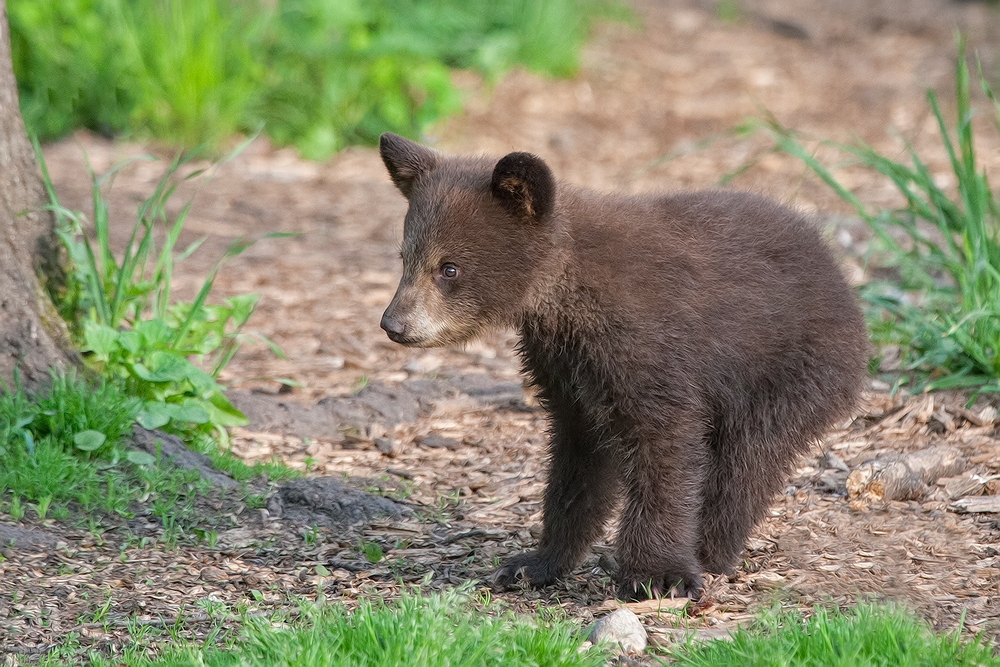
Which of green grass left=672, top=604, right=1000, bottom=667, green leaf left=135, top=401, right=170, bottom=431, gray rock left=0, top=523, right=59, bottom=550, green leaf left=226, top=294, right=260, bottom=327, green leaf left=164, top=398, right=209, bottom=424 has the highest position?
green grass left=672, top=604, right=1000, bottom=667

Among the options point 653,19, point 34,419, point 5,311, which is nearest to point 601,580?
point 34,419

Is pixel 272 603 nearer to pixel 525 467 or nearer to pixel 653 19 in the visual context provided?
pixel 525 467

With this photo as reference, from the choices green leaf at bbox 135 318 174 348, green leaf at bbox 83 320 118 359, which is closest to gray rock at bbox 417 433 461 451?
green leaf at bbox 135 318 174 348

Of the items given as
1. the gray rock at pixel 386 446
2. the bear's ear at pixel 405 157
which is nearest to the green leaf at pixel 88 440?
the gray rock at pixel 386 446

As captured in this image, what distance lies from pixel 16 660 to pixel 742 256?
275 centimetres

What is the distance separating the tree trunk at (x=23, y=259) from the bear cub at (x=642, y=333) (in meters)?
1.82

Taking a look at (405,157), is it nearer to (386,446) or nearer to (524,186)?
(524,186)

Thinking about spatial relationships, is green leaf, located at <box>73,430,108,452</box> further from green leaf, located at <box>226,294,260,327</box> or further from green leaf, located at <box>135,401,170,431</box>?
green leaf, located at <box>226,294,260,327</box>

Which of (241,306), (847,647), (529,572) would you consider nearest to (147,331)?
(241,306)

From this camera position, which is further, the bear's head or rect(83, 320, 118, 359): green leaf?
rect(83, 320, 118, 359): green leaf

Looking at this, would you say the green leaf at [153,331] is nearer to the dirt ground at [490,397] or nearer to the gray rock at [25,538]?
the dirt ground at [490,397]

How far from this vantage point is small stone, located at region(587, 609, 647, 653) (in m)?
3.51

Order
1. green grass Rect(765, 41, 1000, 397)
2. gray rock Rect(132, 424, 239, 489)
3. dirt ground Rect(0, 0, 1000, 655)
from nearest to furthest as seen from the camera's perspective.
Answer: dirt ground Rect(0, 0, 1000, 655), gray rock Rect(132, 424, 239, 489), green grass Rect(765, 41, 1000, 397)

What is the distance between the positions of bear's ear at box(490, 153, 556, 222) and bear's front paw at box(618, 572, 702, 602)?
1321mm
